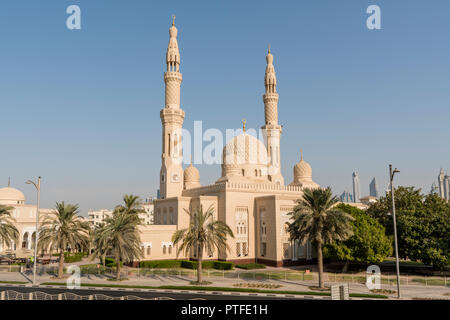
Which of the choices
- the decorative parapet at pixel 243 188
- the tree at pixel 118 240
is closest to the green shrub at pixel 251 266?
the decorative parapet at pixel 243 188

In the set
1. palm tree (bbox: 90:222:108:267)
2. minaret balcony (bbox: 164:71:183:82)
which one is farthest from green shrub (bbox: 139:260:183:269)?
minaret balcony (bbox: 164:71:183:82)

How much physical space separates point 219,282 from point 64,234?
633 inches

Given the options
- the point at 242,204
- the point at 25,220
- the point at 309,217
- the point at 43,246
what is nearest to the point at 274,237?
the point at 242,204

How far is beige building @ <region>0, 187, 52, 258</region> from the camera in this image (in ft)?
199

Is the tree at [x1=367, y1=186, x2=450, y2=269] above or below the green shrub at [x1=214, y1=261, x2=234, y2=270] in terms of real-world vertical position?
above

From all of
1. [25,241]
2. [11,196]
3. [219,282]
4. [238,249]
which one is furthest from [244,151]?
[11,196]

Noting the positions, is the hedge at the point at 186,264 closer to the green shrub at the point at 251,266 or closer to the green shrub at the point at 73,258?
the green shrub at the point at 251,266

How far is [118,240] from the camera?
3434cm

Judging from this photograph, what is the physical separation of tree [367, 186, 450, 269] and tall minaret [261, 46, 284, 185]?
20010 millimetres

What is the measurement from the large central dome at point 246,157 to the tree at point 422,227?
20.2 meters

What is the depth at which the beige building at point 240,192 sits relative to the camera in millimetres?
45938

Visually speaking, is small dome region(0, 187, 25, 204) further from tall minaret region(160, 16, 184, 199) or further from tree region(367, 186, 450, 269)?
tree region(367, 186, 450, 269)

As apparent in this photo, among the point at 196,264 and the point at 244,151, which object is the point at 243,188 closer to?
the point at 244,151
